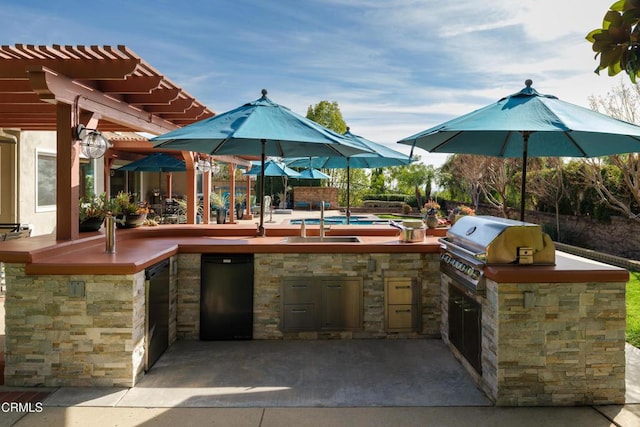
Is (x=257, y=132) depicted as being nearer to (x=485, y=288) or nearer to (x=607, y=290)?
(x=485, y=288)

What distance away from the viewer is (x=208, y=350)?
4676mm

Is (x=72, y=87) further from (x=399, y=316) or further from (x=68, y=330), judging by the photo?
(x=399, y=316)

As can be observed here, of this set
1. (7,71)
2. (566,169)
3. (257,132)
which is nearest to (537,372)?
(257,132)

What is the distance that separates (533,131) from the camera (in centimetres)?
403

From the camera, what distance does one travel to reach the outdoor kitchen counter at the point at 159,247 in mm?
3715

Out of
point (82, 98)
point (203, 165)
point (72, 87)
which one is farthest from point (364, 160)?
point (72, 87)

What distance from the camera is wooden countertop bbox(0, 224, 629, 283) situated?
138 inches

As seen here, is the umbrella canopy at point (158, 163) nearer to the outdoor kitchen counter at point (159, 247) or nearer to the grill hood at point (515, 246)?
the outdoor kitchen counter at point (159, 247)

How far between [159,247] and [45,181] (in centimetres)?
702

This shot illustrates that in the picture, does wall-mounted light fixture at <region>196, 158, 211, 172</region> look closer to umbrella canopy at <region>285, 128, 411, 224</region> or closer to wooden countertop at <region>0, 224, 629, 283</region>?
umbrella canopy at <region>285, 128, 411, 224</region>

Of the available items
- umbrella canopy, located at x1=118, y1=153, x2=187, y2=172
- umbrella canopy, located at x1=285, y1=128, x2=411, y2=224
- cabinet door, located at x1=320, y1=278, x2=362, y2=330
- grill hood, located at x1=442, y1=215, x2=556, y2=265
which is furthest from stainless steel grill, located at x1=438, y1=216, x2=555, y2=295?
umbrella canopy, located at x1=118, y1=153, x2=187, y2=172

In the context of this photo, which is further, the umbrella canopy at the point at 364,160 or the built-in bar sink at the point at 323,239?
the umbrella canopy at the point at 364,160

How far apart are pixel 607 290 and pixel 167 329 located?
408 centimetres

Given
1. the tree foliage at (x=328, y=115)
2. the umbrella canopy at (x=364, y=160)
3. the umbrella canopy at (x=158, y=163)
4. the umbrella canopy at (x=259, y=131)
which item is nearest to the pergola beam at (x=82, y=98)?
the umbrella canopy at (x=259, y=131)
